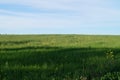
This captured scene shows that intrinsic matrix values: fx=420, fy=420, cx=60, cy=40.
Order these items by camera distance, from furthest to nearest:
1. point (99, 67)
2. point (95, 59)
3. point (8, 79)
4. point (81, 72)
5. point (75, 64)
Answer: point (95, 59), point (75, 64), point (99, 67), point (81, 72), point (8, 79)

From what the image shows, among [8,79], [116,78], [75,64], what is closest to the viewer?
[116,78]

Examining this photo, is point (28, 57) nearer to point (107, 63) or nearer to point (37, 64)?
point (37, 64)

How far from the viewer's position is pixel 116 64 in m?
16.5

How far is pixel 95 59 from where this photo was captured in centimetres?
1931

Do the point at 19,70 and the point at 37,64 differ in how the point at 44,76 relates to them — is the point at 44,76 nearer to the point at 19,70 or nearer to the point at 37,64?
the point at 19,70

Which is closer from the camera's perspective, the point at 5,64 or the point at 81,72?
the point at 81,72

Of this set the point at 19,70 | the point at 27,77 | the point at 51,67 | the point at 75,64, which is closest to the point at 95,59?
the point at 75,64

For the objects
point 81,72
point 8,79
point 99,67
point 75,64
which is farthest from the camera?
point 75,64

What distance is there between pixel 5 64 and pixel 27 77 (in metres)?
3.31

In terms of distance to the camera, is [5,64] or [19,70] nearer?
[19,70]

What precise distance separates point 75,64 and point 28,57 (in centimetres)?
306

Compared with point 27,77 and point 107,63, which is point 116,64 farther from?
point 27,77

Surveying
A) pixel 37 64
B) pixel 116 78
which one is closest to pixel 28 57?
pixel 37 64

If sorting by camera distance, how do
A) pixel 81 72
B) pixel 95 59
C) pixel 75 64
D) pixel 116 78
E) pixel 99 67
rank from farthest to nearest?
pixel 95 59 < pixel 75 64 < pixel 99 67 < pixel 81 72 < pixel 116 78
